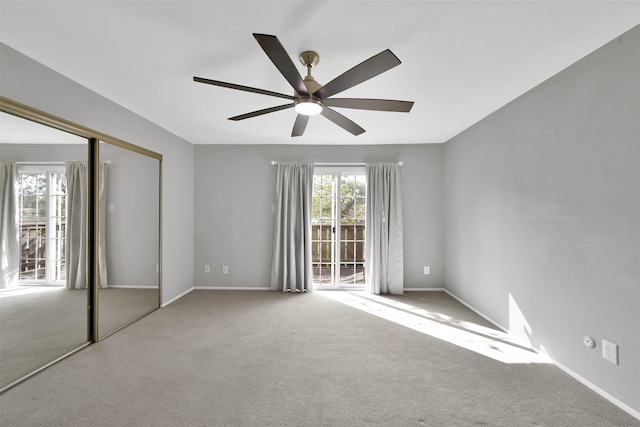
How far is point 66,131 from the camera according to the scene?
97.5 inches

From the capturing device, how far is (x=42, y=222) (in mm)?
2326

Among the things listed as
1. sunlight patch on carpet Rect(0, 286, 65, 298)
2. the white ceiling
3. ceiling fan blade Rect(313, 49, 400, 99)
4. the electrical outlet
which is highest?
the white ceiling

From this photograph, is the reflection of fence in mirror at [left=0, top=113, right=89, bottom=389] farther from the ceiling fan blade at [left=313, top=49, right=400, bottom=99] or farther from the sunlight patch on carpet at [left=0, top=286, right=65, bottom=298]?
the ceiling fan blade at [left=313, top=49, right=400, bottom=99]

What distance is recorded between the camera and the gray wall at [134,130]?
207 cm

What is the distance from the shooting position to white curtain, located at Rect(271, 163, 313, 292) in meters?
4.53

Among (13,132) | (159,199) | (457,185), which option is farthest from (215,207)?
(457,185)

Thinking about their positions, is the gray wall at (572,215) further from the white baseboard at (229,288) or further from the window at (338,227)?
the white baseboard at (229,288)

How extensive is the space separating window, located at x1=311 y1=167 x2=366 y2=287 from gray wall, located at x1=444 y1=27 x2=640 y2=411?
1839mm

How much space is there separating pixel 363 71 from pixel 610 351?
250cm

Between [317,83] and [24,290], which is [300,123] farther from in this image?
[24,290]

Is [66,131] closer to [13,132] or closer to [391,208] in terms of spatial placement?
[13,132]

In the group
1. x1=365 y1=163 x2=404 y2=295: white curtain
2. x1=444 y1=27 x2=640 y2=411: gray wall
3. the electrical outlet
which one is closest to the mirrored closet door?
x1=365 y1=163 x2=404 y2=295: white curtain

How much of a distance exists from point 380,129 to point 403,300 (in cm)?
250

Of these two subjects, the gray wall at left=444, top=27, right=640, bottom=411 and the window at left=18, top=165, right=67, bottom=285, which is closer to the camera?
the gray wall at left=444, top=27, right=640, bottom=411
